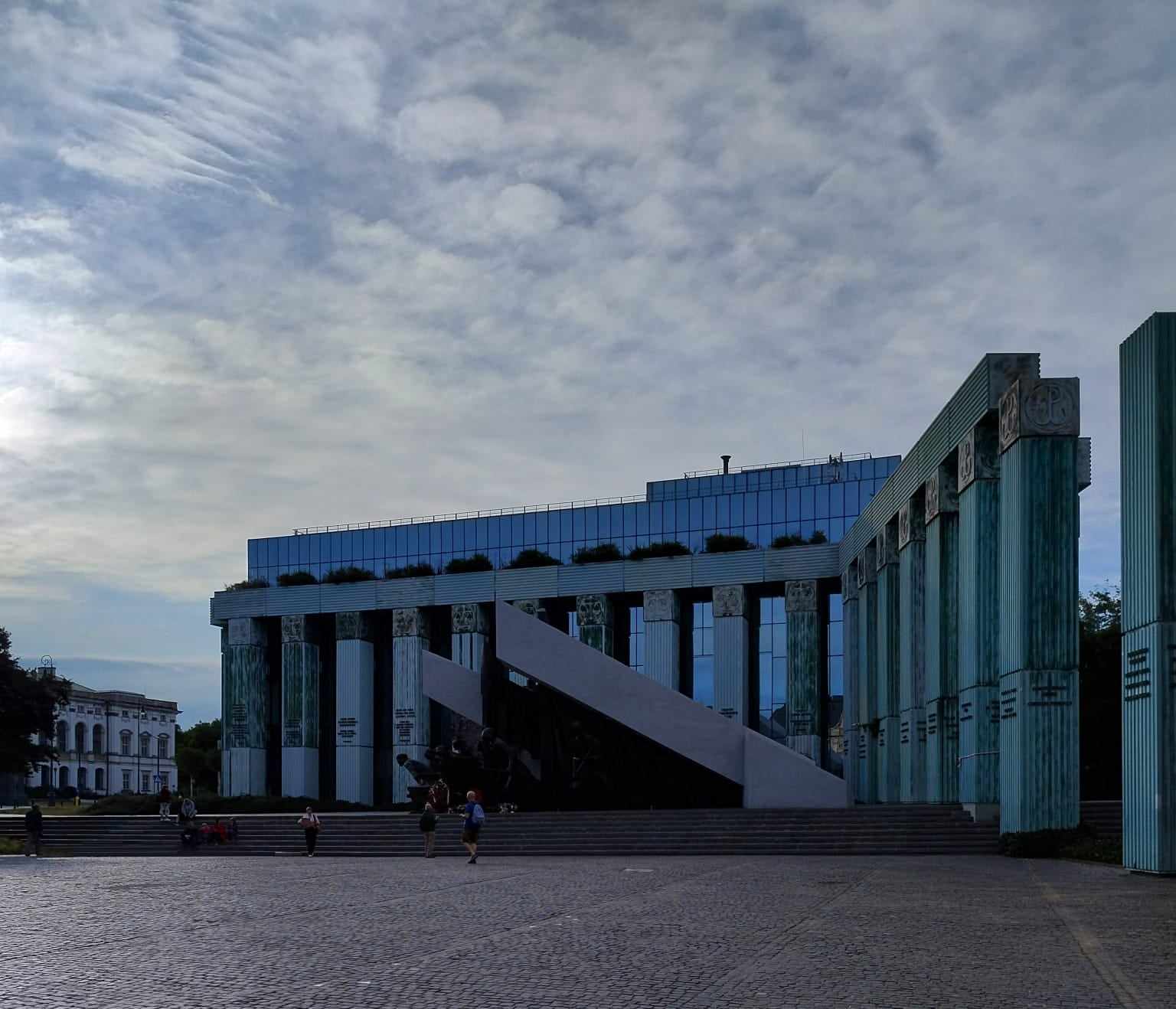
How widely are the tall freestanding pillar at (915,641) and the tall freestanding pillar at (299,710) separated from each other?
33.1 meters

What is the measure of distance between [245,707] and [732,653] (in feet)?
77.1

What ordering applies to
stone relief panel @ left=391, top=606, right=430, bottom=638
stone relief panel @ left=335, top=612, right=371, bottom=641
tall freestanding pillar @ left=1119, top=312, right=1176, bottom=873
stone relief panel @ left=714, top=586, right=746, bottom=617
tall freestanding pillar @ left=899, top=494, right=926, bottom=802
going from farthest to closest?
stone relief panel @ left=335, top=612, right=371, bottom=641
stone relief panel @ left=391, top=606, right=430, bottom=638
stone relief panel @ left=714, top=586, right=746, bottom=617
tall freestanding pillar @ left=899, top=494, right=926, bottom=802
tall freestanding pillar @ left=1119, top=312, right=1176, bottom=873

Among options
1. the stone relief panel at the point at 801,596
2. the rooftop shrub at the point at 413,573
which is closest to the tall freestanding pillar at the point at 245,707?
the rooftop shrub at the point at 413,573

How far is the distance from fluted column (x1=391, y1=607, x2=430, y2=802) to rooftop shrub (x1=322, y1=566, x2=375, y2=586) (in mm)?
2351

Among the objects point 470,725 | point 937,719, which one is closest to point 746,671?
point 470,725

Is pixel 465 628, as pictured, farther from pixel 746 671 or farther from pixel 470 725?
pixel 470 725

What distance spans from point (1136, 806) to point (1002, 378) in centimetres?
1098

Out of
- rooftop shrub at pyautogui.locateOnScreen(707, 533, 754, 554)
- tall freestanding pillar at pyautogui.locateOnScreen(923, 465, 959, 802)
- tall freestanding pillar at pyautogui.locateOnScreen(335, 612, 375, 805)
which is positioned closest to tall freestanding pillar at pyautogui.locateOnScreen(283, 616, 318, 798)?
tall freestanding pillar at pyautogui.locateOnScreen(335, 612, 375, 805)

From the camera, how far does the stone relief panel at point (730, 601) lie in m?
58.2

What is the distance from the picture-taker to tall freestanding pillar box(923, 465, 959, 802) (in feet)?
115

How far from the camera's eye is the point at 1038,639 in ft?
92.4

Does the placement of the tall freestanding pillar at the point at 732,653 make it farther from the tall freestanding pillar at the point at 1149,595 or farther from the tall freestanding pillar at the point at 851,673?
the tall freestanding pillar at the point at 1149,595

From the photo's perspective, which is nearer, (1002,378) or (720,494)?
(1002,378)

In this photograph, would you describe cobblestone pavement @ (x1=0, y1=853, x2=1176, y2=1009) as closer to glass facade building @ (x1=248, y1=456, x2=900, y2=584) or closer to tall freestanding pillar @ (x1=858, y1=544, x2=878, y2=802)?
tall freestanding pillar @ (x1=858, y1=544, x2=878, y2=802)
